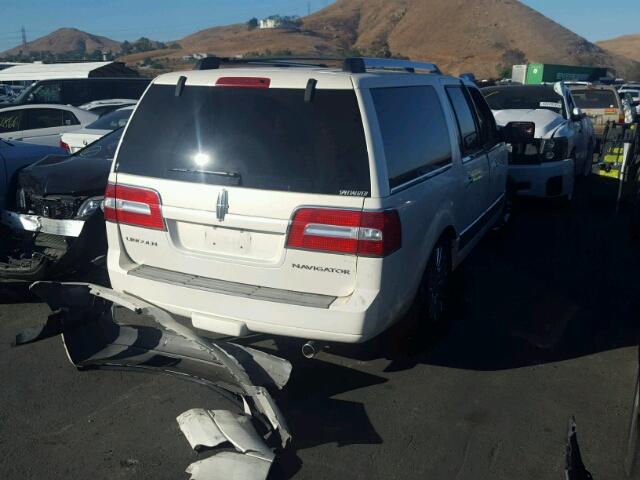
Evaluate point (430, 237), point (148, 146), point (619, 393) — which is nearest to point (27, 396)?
point (148, 146)

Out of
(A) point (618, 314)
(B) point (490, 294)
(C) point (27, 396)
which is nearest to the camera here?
(C) point (27, 396)

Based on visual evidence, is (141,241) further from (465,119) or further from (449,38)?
(449,38)

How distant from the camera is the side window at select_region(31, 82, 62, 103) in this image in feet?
58.1

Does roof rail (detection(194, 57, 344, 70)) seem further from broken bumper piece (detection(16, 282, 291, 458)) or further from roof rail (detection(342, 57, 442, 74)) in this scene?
broken bumper piece (detection(16, 282, 291, 458))

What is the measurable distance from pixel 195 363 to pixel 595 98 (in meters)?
15.0

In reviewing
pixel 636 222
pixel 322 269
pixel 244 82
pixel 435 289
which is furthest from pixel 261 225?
pixel 636 222

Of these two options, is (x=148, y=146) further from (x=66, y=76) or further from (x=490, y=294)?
(x=66, y=76)

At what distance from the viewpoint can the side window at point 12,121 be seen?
11.8 m

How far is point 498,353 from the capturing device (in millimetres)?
4836

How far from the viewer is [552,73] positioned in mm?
33688

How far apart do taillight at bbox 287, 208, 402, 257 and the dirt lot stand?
98 cm

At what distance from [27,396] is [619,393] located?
12.1ft

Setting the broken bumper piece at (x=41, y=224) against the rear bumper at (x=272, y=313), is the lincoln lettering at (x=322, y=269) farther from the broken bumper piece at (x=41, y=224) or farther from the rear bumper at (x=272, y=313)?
the broken bumper piece at (x=41, y=224)

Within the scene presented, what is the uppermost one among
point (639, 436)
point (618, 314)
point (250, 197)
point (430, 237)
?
point (250, 197)
